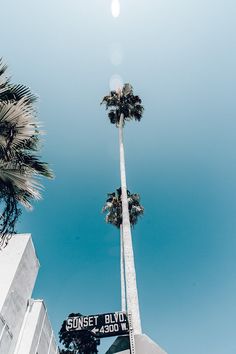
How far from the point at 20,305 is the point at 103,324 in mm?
14314

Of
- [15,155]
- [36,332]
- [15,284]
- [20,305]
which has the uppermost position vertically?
[15,284]

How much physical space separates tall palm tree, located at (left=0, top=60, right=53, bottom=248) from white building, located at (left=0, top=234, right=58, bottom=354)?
1124 centimetres

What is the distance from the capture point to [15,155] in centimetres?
→ 681

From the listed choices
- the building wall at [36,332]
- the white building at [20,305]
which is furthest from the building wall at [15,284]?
Result: the building wall at [36,332]

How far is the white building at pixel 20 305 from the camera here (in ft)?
51.2

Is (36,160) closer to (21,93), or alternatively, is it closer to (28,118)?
(28,118)

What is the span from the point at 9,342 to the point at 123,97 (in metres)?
18.3

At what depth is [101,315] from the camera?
579cm

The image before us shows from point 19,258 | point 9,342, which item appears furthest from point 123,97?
point 9,342

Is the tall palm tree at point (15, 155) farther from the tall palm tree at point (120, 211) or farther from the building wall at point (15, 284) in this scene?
the tall palm tree at point (120, 211)

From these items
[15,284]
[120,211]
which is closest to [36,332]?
[15,284]

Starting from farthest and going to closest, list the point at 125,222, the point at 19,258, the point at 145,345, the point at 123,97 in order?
the point at 123,97 < the point at 19,258 < the point at 125,222 < the point at 145,345

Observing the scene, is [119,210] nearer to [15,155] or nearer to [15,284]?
[15,284]

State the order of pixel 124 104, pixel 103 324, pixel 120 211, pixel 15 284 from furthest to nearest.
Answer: pixel 120 211 → pixel 124 104 → pixel 15 284 → pixel 103 324
